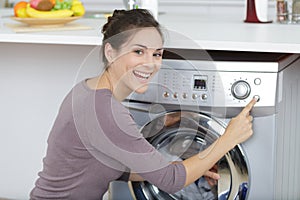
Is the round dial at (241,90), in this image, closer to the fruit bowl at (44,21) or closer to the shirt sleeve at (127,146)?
the shirt sleeve at (127,146)

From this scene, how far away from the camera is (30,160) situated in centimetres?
271

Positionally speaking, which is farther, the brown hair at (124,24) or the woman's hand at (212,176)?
the woman's hand at (212,176)

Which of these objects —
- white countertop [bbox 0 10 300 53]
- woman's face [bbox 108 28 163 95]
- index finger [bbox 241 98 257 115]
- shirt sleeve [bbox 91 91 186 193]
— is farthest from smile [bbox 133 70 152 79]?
index finger [bbox 241 98 257 115]

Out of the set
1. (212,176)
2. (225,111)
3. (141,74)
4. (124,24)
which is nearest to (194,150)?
(212,176)

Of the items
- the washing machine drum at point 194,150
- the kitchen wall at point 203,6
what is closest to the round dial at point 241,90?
the washing machine drum at point 194,150

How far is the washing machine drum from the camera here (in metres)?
2.16

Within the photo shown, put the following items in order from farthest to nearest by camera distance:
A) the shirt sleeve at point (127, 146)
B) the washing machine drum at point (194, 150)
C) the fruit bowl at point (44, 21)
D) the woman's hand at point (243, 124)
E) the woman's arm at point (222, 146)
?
the fruit bowl at point (44, 21), the washing machine drum at point (194, 150), the woman's hand at point (243, 124), the woman's arm at point (222, 146), the shirt sleeve at point (127, 146)

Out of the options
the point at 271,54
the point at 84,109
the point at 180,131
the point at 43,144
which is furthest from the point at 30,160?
the point at 271,54

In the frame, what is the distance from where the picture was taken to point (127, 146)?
5.88 ft

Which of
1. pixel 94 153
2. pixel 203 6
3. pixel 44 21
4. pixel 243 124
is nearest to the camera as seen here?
pixel 94 153

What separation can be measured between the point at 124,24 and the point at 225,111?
516 millimetres

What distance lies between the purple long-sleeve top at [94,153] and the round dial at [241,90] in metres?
0.34

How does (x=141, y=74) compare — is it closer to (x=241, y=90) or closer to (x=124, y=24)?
(x=124, y=24)

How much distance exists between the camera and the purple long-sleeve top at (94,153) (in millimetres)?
1789
